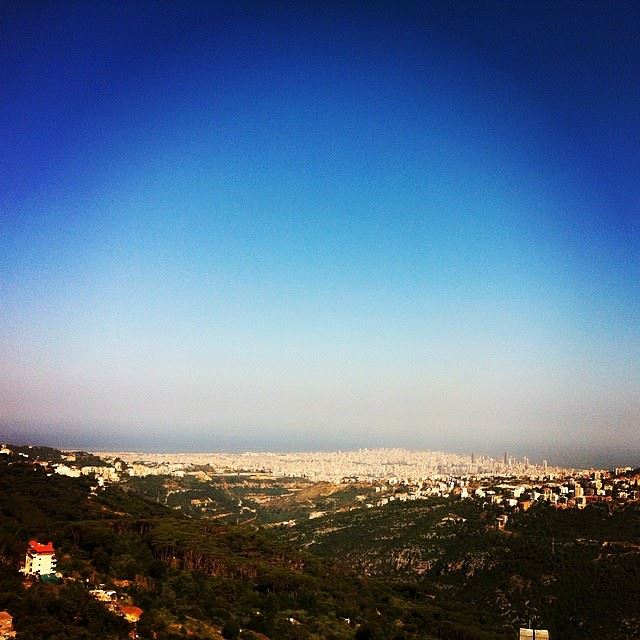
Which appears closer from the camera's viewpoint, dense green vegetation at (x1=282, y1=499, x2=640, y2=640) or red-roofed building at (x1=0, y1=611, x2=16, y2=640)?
red-roofed building at (x1=0, y1=611, x2=16, y2=640)

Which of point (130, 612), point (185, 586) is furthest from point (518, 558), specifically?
point (130, 612)

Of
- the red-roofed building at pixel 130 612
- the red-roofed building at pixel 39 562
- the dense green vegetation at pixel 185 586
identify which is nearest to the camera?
the dense green vegetation at pixel 185 586

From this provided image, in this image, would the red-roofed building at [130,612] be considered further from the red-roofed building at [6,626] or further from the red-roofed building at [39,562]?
the red-roofed building at [6,626]

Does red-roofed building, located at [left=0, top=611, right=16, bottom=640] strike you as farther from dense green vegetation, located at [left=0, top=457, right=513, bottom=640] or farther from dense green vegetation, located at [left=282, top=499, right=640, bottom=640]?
dense green vegetation, located at [left=282, top=499, right=640, bottom=640]

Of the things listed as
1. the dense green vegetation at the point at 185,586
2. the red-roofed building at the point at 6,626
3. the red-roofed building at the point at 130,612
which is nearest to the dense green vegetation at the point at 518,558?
the dense green vegetation at the point at 185,586

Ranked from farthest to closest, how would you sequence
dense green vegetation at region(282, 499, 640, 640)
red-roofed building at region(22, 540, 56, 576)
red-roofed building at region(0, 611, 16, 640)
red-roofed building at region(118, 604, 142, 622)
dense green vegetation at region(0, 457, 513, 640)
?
1. dense green vegetation at region(282, 499, 640, 640)
2. red-roofed building at region(22, 540, 56, 576)
3. red-roofed building at region(118, 604, 142, 622)
4. dense green vegetation at region(0, 457, 513, 640)
5. red-roofed building at region(0, 611, 16, 640)

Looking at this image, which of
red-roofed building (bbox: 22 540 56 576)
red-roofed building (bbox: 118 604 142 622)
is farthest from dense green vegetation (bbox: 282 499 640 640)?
red-roofed building (bbox: 22 540 56 576)

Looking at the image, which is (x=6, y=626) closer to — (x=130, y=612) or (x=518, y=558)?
(x=130, y=612)

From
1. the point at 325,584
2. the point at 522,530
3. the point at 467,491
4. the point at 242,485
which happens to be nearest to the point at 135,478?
the point at 242,485

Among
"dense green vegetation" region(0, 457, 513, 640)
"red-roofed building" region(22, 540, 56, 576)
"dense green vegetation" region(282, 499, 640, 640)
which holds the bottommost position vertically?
"dense green vegetation" region(282, 499, 640, 640)

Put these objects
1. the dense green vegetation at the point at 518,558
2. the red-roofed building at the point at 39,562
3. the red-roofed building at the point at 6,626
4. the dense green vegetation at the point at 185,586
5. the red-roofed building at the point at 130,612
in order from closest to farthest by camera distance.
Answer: the red-roofed building at the point at 6,626, the dense green vegetation at the point at 185,586, the red-roofed building at the point at 130,612, the red-roofed building at the point at 39,562, the dense green vegetation at the point at 518,558

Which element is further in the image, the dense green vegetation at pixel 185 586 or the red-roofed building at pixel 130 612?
the red-roofed building at pixel 130 612
